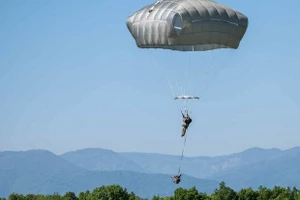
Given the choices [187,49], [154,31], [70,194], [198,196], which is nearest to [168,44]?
[154,31]

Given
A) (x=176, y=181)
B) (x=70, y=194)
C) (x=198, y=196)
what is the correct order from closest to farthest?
(x=176, y=181), (x=198, y=196), (x=70, y=194)

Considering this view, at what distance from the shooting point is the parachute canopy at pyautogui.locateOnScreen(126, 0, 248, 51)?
204ft

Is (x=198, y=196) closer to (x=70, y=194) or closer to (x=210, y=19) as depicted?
(x=70, y=194)

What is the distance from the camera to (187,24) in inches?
2442

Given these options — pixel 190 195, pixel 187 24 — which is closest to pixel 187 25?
pixel 187 24

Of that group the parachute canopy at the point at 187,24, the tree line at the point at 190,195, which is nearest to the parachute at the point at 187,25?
the parachute canopy at the point at 187,24

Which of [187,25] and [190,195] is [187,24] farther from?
[190,195]

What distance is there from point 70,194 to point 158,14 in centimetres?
9445

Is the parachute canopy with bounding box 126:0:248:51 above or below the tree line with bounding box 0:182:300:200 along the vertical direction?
below

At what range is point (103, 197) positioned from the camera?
13625 centimetres

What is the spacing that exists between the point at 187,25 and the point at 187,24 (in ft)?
0.24

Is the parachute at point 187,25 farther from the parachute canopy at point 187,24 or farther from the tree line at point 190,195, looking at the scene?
the tree line at point 190,195

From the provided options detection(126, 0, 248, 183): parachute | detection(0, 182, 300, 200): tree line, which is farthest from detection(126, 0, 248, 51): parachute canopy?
detection(0, 182, 300, 200): tree line

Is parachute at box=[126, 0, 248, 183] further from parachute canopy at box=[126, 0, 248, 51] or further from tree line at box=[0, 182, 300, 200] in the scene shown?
tree line at box=[0, 182, 300, 200]
